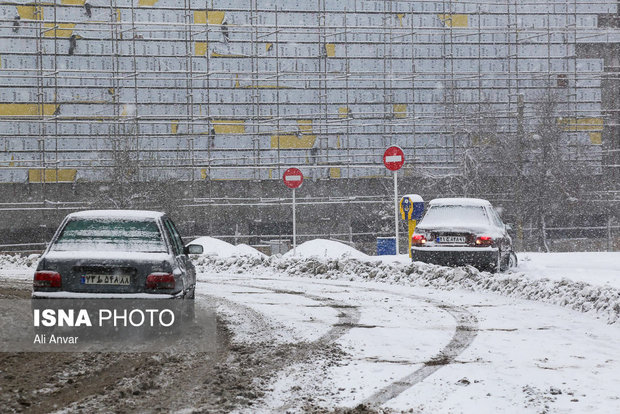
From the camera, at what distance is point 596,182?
4394cm

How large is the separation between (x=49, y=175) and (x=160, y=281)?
33.9m

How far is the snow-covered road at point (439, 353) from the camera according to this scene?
20.6 ft

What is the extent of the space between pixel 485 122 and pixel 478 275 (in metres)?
29.3

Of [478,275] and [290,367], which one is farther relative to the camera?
[478,275]

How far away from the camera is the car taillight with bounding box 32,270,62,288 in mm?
8367

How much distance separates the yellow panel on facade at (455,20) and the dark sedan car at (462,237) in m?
29.2

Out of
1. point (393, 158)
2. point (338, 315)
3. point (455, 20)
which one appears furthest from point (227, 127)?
point (338, 315)

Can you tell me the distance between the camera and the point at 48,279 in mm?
8383

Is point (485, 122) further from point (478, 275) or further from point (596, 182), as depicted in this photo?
point (478, 275)

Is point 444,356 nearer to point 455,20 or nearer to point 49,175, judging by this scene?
point 49,175

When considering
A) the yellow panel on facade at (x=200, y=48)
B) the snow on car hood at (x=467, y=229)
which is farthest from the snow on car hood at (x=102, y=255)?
the yellow panel on facade at (x=200, y=48)

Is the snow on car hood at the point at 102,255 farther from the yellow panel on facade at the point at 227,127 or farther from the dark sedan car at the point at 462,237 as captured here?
the yellow panel on facade at the point at 227,127

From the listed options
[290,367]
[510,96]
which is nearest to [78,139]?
[510,96]

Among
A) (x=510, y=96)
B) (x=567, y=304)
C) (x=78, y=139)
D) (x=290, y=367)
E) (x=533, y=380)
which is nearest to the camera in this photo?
(x=533, y=380)
